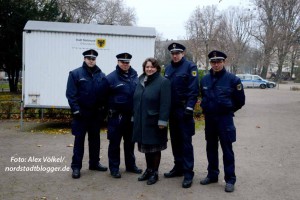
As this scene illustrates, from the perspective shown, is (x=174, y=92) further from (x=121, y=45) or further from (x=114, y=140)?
(x=121, y=45)

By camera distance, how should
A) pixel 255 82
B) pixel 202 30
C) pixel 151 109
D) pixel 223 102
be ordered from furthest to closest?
pixel 202 30 → pixel 255 82 → pixel 151 109 → pixel 223 102

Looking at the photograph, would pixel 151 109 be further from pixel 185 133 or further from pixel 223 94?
pixel 223 94

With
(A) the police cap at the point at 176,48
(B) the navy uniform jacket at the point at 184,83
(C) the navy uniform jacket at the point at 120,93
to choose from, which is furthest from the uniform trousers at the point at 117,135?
(A) the police cap at the point at 176,48

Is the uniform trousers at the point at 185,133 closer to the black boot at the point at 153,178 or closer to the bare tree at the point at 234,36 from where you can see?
the black boot at the point at 153,178

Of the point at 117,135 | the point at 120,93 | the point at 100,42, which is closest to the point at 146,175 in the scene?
the point at 117,135

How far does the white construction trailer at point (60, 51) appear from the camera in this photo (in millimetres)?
10117

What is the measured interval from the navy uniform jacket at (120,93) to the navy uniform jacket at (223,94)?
1.34 m

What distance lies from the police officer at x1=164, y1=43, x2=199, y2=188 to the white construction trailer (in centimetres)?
464

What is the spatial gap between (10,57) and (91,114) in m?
18.3

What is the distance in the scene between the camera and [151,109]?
5.50 metres

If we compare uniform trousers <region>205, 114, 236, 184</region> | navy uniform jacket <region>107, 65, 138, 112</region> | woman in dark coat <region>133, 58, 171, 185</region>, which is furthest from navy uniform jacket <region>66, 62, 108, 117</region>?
uniform trousers <region>205, 114, 236, 184</region>

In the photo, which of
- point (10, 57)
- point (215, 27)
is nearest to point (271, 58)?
point (215, 27)

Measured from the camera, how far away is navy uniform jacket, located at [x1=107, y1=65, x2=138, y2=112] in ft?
19.5

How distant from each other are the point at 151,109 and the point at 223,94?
114 cm
